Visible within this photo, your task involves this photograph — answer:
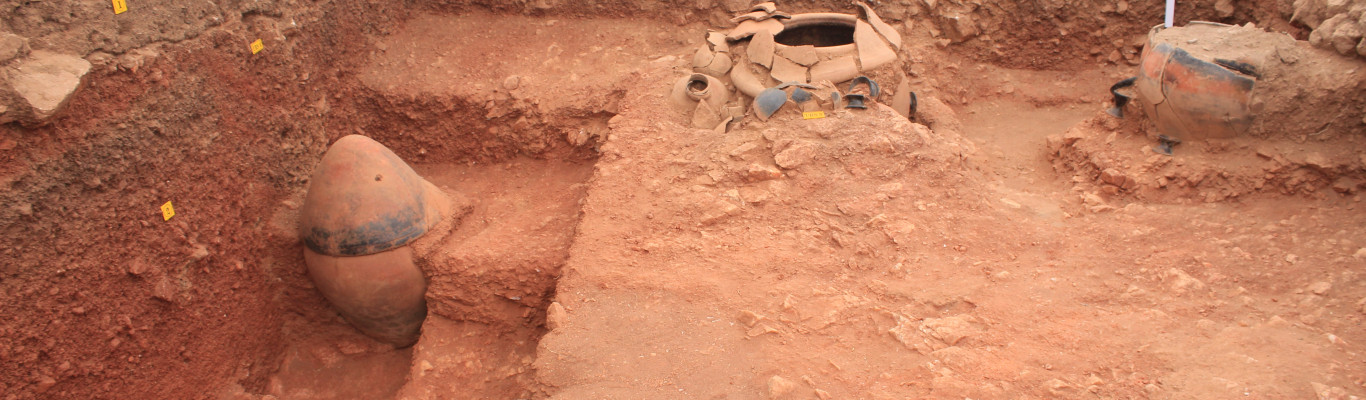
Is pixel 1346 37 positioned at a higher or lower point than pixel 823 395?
higher

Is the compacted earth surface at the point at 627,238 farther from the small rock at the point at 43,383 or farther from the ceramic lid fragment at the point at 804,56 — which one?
the ceramic lid fragment at the point at 804,56

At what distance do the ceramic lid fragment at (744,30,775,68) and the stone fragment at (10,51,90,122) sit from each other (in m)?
3.27

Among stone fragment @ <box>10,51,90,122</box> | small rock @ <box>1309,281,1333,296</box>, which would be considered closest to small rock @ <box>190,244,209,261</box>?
stone fragment @ <box>10,51,90,122</box>

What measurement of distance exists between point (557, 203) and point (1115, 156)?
10.4ft

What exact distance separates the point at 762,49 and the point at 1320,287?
9.54 ft

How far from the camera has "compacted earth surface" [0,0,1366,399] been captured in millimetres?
2748

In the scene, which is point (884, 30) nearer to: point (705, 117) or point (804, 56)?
point (804, 56)

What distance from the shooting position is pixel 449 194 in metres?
4.48

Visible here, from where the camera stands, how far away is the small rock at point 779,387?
2.56 metres

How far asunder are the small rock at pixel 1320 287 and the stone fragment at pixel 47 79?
4.79 meters

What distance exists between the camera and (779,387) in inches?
102

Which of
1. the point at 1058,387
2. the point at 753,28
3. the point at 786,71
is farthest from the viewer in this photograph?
the point at 753,28

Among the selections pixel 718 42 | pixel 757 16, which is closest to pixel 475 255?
pixel 718 42

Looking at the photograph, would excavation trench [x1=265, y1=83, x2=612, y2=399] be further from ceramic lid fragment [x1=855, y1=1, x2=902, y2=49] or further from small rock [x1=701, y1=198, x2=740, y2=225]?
ceramic lid fragment [x1=855, y1=1, x2=902, y2=49]
